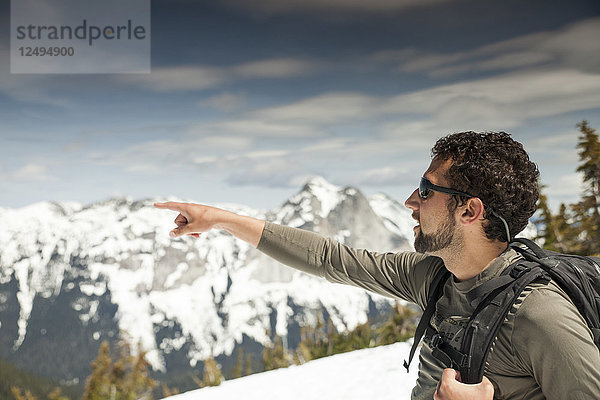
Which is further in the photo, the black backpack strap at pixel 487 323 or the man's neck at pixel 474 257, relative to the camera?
the man's neck at pixel 474 257

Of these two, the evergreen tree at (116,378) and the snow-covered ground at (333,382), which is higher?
the snow-covered ground at (333,382)

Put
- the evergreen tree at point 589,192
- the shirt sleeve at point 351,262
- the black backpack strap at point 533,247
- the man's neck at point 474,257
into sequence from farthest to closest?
the evergreen tree at point 589,192 < the shirt sleeve at point 351,262 < the man's neck at point 474,257 < the black backpack strap at point 533,247

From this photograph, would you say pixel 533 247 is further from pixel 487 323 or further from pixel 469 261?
pixel 487 323

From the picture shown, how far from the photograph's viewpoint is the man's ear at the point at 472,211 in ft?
5.05

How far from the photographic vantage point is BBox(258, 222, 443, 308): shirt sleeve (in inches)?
75.5

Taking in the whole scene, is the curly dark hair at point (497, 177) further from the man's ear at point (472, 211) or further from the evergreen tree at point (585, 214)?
the evergreen tree at point (585, 214)

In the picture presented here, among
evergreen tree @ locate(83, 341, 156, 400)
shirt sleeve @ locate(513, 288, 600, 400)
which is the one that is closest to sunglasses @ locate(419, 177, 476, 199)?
shirt sleeve @ locate(513, 288, 600, 400)

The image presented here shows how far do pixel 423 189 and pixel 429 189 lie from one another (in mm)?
27

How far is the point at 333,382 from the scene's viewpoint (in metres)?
8.11

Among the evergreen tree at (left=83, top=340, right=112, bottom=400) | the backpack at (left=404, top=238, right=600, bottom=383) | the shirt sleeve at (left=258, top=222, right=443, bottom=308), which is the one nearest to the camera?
the backpack at (left=404, top=238, right=600, bottom=383)

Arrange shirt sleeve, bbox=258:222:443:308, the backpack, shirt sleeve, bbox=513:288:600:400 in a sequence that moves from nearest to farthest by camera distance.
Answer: shirt sleeve, bbox=513:288:600:400
the backpack
shirt sleeve, bbox=258:222:443:308

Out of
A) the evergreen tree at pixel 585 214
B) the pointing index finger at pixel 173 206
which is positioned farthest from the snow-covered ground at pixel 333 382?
the evergreen tree at pixel 585 214

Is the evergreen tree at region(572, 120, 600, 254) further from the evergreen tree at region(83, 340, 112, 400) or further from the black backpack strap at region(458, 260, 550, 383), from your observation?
the evergreen tree at region(83, 340, 112, 400)

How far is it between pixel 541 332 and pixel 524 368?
146mm
